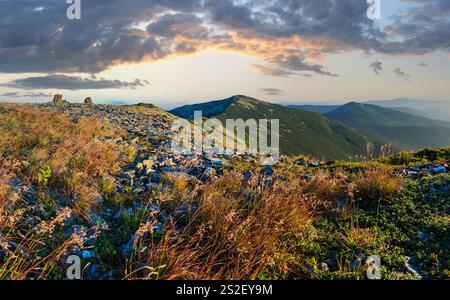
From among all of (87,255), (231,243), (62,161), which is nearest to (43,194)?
(62,161)

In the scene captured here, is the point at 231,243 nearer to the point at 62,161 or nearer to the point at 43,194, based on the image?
the point at 43,194

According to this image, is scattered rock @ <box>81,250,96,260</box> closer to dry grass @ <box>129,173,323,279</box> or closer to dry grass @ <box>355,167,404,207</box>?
dry grass @ <box>129,173,323,279</box>

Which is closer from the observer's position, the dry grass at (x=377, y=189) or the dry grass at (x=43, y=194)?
the dry grass at (x=43, y=194)

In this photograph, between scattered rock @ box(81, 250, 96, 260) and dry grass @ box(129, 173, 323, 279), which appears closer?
dry grass @ box(129, 173, 323, 279)

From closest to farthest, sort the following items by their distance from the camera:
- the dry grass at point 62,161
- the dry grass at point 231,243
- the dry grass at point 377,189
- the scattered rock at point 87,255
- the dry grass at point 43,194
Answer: the dry grass at point 43,194, the dry grass at point 231,243, the scattered rock at point 87,255, the dry grass at point 62,161, the dry grass at point 377,189

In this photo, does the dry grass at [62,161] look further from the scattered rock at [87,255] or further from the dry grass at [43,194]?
the scattered rock at [87,255]

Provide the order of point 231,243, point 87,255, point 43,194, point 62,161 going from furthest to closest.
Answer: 1. point 62,161
2. point 43,194
3. point 231,243
4. point 87,255

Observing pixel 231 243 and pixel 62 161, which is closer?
pixel 231 243

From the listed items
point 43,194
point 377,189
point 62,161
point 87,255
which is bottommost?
point 87,255

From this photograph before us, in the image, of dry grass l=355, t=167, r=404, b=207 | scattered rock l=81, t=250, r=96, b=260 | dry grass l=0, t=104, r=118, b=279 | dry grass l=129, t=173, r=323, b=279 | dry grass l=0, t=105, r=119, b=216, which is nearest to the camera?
dry grass l=0, t=104, r=118, b=279

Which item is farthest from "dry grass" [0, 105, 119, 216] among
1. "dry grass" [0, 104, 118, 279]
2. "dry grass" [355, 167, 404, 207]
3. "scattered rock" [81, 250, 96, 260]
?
"dry grass" [355, 167, 404, 207]

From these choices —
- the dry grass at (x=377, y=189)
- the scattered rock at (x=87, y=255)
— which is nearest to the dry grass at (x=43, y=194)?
the scattered rock at (x=87, y=255)

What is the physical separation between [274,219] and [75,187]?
13.1ft
